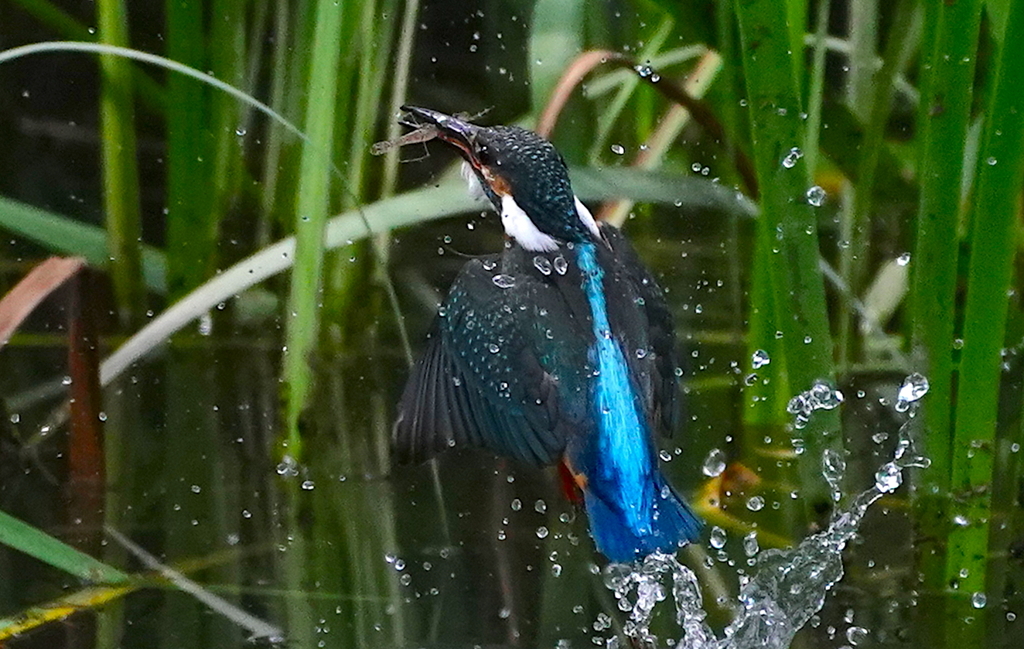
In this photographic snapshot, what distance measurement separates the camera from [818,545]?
2098 millimetres

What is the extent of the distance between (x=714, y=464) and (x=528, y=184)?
0.59 meters

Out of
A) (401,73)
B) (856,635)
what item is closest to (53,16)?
(401,73)

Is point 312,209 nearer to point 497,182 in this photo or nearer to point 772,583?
point 497,182

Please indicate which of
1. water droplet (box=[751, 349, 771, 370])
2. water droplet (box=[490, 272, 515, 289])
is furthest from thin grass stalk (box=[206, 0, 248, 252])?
water droplet (box=[751, 349, 771, 370])

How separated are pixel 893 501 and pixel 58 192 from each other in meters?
1.97

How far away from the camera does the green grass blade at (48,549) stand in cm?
184

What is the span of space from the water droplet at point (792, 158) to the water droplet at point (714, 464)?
2.22ft

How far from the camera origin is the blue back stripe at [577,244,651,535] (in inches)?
77.7

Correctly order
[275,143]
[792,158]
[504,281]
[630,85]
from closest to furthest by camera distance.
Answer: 1. [792,158]
2. [504,281]
3. [630,85]
4. [275,143]

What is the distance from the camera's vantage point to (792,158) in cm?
187

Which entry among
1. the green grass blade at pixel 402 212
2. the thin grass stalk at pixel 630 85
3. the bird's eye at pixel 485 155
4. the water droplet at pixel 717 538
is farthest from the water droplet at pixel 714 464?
the bird's eye at pixel 485 155

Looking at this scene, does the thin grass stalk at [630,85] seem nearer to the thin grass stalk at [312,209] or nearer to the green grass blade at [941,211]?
the thin grass stalk at [312,209]

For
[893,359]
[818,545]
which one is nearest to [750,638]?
[818,545]

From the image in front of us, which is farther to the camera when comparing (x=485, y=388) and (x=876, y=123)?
Answer: (x=876, y=123)
